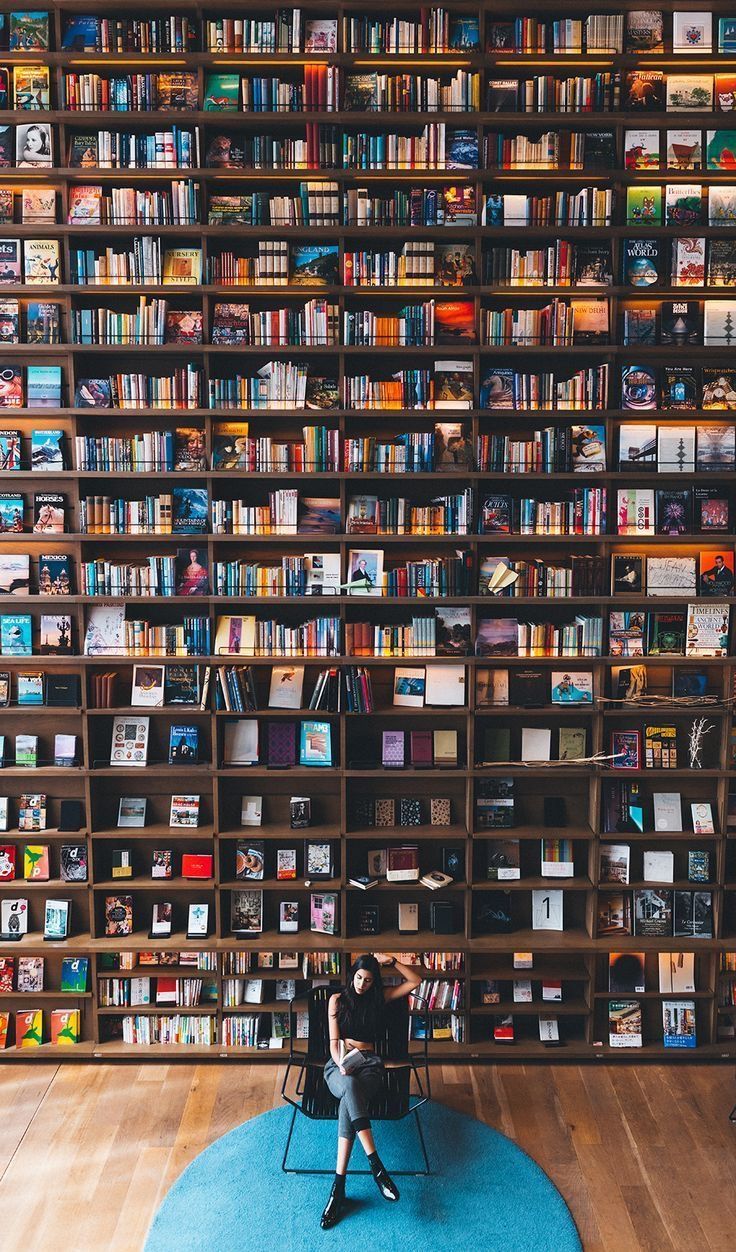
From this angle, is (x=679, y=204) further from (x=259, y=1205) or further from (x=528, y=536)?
(x=259, y=1205)

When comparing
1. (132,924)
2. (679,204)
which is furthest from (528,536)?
(132,924)

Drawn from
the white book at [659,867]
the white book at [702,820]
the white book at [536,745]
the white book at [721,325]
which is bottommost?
the white book at [659,867]

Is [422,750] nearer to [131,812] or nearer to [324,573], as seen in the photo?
[324,573]

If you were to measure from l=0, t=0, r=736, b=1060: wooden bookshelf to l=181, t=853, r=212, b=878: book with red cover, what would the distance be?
7cm

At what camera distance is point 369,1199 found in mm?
4090

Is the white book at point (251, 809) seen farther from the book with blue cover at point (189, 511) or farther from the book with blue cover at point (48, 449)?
the book with blue cover at point (48, 449)

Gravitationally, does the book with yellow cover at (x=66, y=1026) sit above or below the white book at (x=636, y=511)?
below

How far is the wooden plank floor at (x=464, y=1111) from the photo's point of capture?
3.93 m

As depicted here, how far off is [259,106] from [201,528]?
1.97 metres

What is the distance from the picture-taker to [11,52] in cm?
464

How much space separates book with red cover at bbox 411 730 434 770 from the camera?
5066 mm

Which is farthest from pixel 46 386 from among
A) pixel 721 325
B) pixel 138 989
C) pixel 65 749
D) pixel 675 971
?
pixel 675 971

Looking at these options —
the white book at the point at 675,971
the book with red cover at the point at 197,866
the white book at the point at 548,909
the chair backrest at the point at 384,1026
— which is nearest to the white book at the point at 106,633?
the book with red cover at the point at 197,866

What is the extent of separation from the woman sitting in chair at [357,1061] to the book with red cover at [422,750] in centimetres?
94
